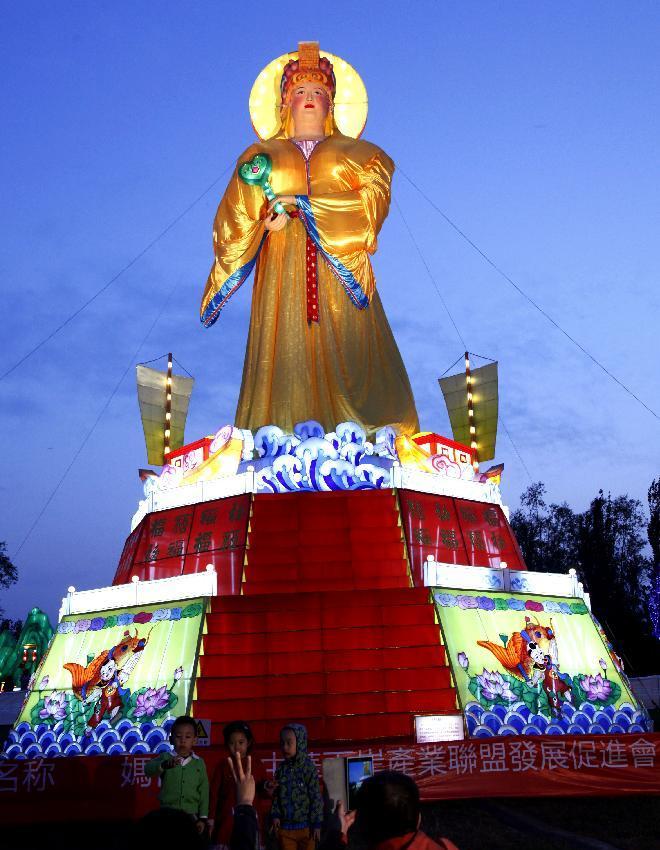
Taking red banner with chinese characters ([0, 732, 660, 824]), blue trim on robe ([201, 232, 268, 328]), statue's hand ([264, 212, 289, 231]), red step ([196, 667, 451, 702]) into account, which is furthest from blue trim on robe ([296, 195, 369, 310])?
red banner with chinese characters ([0, 732, 660, 824])

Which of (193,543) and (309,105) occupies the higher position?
(309,105)

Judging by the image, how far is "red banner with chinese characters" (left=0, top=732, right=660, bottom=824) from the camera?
7371 millimetres

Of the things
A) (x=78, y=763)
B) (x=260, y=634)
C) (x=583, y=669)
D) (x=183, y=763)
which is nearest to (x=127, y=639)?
(x=260, y=634)

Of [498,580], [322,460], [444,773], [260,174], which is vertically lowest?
[444,773]

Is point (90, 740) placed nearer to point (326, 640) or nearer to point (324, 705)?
point (324, 705)

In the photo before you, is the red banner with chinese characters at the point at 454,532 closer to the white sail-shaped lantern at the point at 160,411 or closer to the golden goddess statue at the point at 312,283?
the golden goddess statue at the point at 312,283

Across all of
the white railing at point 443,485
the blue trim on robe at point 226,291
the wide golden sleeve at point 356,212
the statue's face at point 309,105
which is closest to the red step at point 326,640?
the white railing at point 443,485

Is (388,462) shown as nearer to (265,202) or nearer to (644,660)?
(265,202)

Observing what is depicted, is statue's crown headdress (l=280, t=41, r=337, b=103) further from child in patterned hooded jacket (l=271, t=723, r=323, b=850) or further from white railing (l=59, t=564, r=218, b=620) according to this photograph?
child in patterned hooded jacket (l=271, t=723, r=323, b=850)

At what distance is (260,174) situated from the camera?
14531 mm

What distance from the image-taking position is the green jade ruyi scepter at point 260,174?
47.7ft

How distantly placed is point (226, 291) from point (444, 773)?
9514mm

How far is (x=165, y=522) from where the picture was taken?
13414 mm

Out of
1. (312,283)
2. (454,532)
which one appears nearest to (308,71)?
(312,283)
